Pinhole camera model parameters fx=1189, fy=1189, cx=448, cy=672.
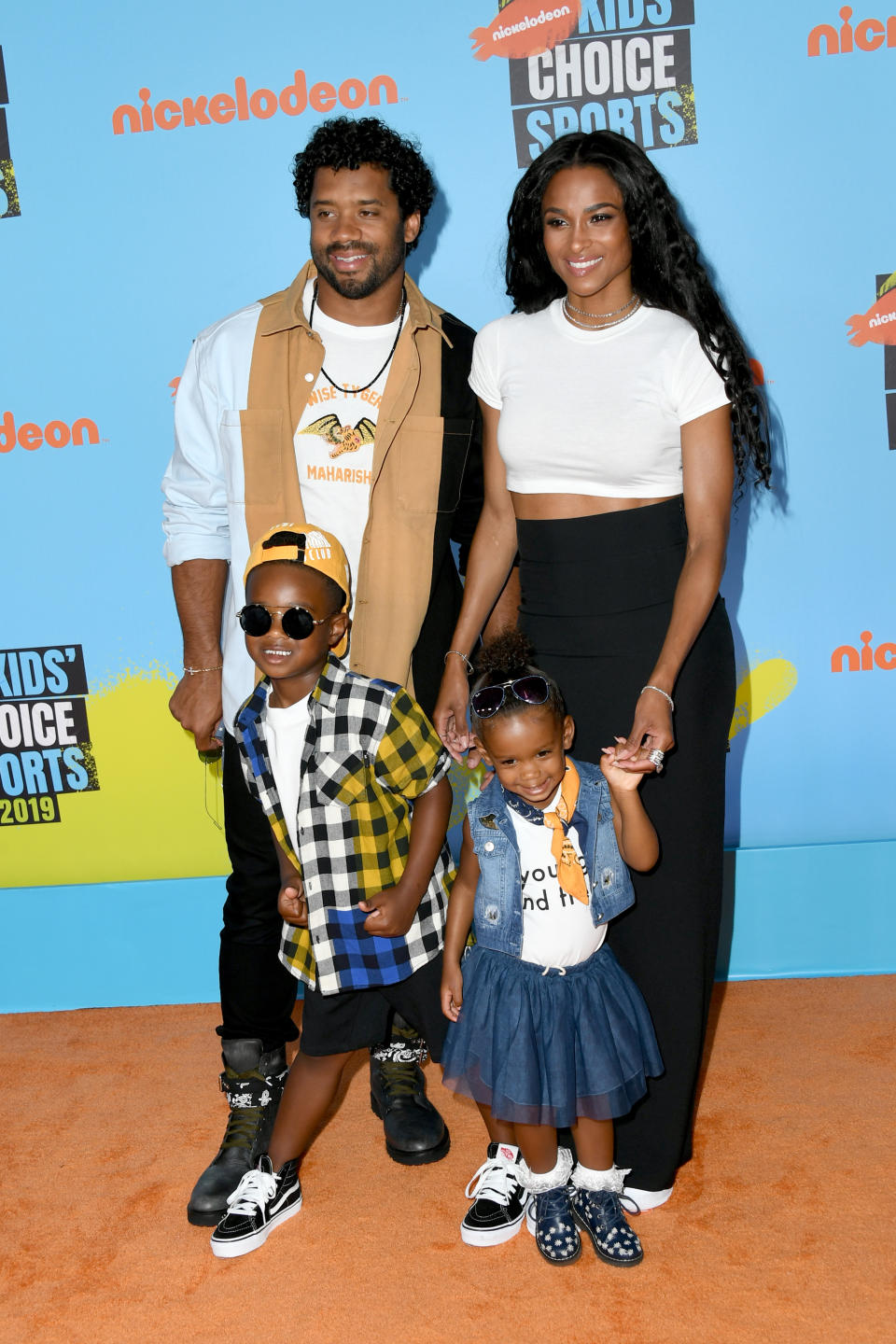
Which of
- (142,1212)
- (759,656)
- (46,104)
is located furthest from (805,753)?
(46,104)

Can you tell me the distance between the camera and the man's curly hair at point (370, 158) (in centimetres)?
239

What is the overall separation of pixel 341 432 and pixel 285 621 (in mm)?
Answer: 532

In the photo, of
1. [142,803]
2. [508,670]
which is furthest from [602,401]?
[142,803]

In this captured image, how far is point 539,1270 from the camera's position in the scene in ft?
7.16

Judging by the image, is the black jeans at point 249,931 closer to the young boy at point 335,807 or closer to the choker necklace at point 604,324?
the young boy at point 335,807

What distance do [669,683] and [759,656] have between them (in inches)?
55.7

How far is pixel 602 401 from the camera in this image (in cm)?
214

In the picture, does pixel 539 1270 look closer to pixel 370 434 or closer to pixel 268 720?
pixel 268 720

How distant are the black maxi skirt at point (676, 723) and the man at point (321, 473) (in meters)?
0.32

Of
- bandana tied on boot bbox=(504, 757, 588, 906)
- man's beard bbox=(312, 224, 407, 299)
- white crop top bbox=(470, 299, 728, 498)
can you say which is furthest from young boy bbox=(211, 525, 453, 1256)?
man's beard bbox=(312, 224, 407, 299)

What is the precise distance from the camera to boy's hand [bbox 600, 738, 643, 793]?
2012 millimetres

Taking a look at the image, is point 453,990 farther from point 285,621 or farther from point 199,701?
point 199,701

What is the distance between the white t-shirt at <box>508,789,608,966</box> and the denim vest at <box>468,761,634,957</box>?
0.5 inches

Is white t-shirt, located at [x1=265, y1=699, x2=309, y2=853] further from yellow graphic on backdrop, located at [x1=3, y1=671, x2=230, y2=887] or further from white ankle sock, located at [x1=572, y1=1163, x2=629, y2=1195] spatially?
yellow graphic on backdrop, located at [x1=3, y1=671, x2=230, y2=887]
